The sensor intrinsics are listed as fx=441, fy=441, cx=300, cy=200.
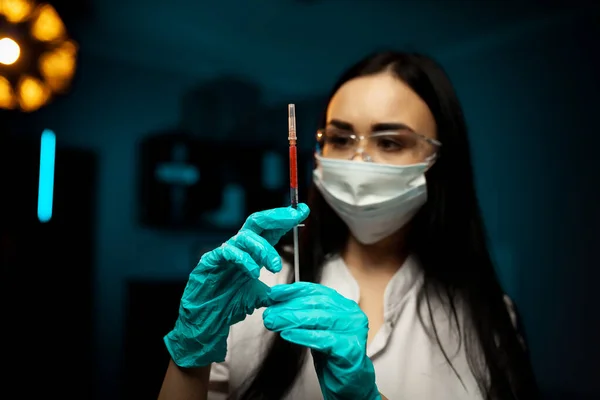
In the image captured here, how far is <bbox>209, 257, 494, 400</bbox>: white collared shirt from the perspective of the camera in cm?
110

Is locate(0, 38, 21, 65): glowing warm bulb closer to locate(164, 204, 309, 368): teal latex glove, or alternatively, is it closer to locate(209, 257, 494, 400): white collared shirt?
locate(164, 204, 309, 368): teal latex glove

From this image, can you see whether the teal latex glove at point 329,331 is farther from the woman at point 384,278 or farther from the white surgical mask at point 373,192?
the white surgical mask at point 373,192

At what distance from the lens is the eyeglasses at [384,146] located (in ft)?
3.86

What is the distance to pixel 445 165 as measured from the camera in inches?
50.2

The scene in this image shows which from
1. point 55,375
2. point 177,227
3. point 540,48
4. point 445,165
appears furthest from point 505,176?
point 55,375

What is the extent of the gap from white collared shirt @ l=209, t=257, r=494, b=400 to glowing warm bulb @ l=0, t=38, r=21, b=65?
2.71ft

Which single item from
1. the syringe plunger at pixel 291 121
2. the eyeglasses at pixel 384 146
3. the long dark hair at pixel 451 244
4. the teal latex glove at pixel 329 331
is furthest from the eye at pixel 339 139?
the teal latex glove at pixel 329 331

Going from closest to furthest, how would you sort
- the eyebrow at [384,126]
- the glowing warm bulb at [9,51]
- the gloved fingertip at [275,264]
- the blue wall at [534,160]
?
the gloved fingertip at [275,264] → the glowing warm bulb at [9,51] → the eyebrow at [384,126] → the blue wall at [534,160]

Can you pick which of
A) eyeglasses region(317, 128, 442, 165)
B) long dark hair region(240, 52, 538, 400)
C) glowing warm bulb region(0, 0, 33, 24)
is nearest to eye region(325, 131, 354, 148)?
eyeglasses region(317, 128, 442, 165)

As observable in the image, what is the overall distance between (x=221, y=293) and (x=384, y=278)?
21.9 inches

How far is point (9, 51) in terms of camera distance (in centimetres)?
106

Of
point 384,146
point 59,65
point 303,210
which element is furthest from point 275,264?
point 59,65

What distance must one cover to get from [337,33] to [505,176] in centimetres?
86

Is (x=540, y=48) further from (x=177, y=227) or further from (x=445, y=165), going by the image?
(x=177, y=227)
